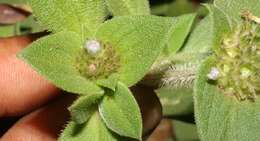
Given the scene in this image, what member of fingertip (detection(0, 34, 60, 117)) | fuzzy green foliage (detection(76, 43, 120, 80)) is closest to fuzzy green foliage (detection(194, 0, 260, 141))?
fuzzy green foliage (detection(76, 43, 120, 80))

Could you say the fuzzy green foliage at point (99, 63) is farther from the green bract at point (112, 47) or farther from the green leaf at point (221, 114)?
the green leaf at point (221, 114)

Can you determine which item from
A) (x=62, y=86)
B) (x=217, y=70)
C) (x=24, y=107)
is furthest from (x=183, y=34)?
(x=24, y=107)

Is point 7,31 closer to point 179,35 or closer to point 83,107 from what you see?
point 179,35

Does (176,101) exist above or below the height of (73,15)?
below

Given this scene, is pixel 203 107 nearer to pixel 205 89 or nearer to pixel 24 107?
pixel 205 89

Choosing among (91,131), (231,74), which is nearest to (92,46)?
(91,131)

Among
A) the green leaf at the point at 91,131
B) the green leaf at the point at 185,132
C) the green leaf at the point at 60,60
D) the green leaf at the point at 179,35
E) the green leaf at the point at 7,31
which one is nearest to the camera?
the green leaf at the point at 60,60

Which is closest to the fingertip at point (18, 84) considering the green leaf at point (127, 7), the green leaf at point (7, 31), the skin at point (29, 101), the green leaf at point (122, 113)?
the skin at point (29, 101)
